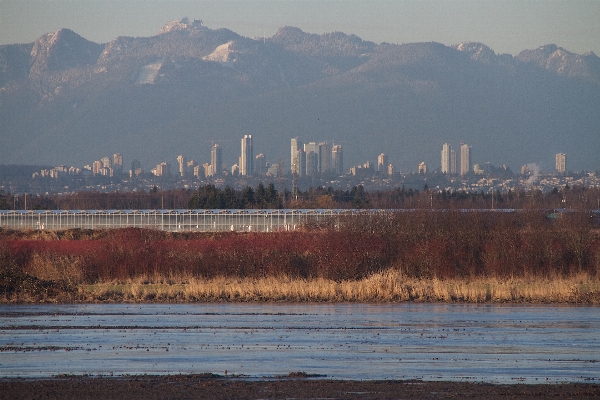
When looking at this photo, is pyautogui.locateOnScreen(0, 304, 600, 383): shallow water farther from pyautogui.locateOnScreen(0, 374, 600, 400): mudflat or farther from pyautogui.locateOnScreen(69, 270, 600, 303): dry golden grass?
pyautogui.locateOnScreen(69, 270, 600, 303): dry golden grass

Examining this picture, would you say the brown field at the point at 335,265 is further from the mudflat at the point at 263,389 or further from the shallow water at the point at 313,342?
the mudflat at the point at 263,389

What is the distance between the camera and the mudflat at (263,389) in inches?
592

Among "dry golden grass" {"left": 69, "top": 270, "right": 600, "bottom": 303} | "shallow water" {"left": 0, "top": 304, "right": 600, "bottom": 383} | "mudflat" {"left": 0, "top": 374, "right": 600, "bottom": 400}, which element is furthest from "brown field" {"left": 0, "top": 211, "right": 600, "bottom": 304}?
"mudflat" {"left": 0, "top": 374, "right": 600, "bottom": 400}

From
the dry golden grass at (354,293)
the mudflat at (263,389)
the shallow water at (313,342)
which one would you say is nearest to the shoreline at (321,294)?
the dry golden grass at (354,293)

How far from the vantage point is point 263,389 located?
15.5 m

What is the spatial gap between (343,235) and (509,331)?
23.7 meters

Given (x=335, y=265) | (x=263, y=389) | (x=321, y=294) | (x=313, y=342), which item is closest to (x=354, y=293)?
(x=321, y=294)

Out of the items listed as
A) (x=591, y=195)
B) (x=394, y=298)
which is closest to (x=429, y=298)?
(x=394, y=298)

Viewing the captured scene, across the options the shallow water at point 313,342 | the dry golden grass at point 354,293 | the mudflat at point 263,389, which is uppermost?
the mudflat at point 263,389

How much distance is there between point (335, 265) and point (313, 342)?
70.4ft

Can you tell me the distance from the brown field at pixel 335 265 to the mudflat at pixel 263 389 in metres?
18.7

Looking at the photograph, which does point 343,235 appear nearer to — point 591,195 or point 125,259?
point 125,259

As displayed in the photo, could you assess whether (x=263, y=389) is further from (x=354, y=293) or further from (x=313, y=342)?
(x=354, y=293)

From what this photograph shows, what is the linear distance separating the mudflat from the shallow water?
0.73 m
